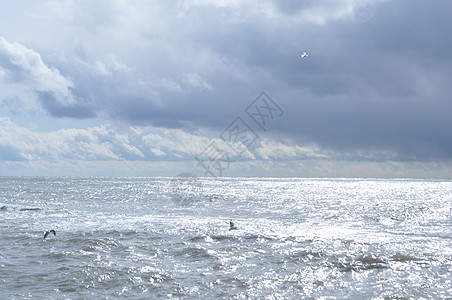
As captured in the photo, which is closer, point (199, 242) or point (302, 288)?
point (302, 288)

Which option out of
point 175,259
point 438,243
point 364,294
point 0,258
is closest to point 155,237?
point 175,259

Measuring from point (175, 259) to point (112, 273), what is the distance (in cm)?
412

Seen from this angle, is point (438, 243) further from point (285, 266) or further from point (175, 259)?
point (175, 259)

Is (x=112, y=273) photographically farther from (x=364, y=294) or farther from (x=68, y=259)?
(x=364, y=294)

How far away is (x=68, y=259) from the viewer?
21906mm

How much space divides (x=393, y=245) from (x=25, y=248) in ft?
73.3

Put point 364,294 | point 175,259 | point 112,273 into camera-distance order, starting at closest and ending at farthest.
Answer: point 364,294, point 112,273, point 175,259

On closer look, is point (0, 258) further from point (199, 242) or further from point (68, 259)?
point (199, 242)

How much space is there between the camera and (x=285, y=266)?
2095cm

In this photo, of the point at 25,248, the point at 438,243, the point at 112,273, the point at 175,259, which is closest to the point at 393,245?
the point at 438,243

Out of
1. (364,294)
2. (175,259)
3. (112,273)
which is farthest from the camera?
(175,259)

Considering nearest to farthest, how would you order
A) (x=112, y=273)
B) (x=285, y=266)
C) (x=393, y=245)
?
(x=112, y=273) → (x=285, y=266) → (x=393, y=245)

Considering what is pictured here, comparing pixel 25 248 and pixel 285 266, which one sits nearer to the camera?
pixel 285 266

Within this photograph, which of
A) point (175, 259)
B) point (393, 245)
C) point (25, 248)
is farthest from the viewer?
point (393, 245)
